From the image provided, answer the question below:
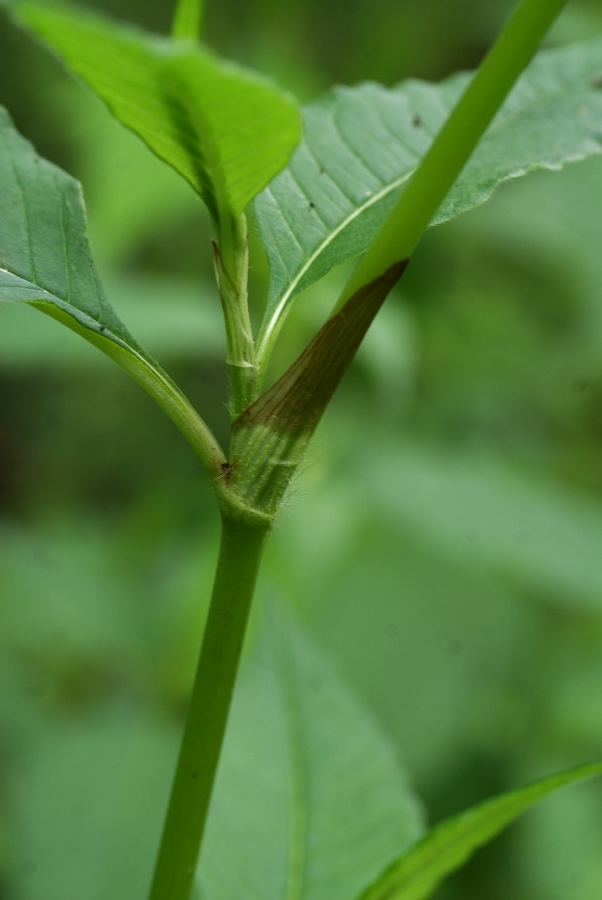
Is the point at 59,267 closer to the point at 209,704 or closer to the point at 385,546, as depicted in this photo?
the point at 209,704

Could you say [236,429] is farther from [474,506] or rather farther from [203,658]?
[474,506]

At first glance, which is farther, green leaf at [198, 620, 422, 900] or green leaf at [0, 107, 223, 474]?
green leaf at [198, 620, 422, 900]

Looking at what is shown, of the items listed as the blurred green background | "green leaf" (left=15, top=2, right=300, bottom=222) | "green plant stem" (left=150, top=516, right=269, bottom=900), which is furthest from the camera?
the blurred green background

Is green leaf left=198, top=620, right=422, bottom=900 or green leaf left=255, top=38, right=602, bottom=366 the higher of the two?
green leaf left=255, top=38, right=602, bottom=366

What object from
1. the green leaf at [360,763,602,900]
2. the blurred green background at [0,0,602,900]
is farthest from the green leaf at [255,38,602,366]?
the blurred green background at [0,0,602,900]

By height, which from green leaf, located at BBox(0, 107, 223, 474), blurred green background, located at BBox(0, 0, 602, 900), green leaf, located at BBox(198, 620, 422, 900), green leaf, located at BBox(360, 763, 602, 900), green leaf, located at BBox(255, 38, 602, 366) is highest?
green leaf, located at BBox(255, 38, 602, 366)

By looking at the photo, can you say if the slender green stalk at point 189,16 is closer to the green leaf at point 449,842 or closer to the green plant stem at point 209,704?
the green plant stem at point 209,704

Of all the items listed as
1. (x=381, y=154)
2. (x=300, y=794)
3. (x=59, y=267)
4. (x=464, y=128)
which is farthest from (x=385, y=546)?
(x=464, y=128)

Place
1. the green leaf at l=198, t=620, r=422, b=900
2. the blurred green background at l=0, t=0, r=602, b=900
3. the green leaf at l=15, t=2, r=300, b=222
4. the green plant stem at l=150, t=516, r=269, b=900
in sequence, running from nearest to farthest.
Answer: the green leaf at l=15, t=2, r=300, b=222 → the green plant stem at l=150, t=516, r=269, b=900 → the green leaf at l=198, t=620, r=422, b=900 → the blurred green background at l=0, t=0, r=602, b=900

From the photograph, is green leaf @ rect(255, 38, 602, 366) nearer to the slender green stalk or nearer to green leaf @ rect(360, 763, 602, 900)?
the slender green stalk
